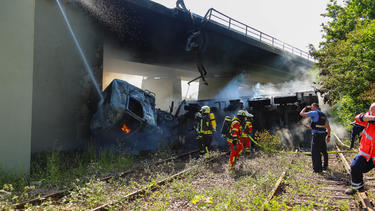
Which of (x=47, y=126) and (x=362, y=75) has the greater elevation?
(x=362, y=75)

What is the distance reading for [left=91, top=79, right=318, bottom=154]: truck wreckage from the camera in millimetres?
9117

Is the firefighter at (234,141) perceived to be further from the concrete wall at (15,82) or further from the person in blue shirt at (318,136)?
the concrete wall at (15,82)

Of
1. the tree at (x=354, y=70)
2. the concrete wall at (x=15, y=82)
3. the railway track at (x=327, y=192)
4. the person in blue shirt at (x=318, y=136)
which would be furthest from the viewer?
the tree at (x=354, y=70)

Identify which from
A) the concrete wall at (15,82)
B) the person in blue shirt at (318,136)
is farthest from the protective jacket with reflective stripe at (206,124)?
the concrete wall at (15,82)

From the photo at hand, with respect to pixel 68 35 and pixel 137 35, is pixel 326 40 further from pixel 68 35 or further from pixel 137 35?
pixel 68 35

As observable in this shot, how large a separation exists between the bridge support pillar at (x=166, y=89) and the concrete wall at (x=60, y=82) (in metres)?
16.5

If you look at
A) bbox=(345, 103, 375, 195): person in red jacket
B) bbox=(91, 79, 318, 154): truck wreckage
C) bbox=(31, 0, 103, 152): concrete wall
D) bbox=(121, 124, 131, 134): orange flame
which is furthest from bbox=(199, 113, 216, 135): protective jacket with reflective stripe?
bbox=(345, 103, 375, 195): person in red jacket

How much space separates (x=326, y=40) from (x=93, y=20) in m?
13.1

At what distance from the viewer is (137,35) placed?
44.7ft

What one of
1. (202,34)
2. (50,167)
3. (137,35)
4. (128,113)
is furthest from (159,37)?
(50,167)

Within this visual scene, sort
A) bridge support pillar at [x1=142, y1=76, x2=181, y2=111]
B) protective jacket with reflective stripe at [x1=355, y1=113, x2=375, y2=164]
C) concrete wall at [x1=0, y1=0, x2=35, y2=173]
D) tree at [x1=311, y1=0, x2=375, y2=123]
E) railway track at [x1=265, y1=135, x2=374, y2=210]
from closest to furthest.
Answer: railway track at [x1=265, y1=135, x2=374, y2=210]
protective jacket with reflective stripe at [x1=355, y1=113, x2=375, y2=164]
concrete wall at [x1=0, y1=0, x2=35, y2=173]
tree at [x1=311, y1=0, x2=375, y2=123]
bridge support pillar at [x1=142, y1=76, x2=181, y2=111]

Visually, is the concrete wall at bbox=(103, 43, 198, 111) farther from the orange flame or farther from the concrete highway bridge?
the orange flame

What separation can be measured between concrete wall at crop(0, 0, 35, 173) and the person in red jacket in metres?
7.23

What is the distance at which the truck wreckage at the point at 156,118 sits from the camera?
9.12 metres
